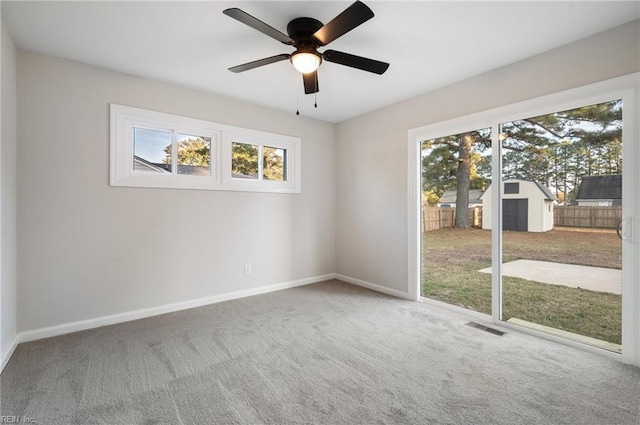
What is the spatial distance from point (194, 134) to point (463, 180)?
10.7 feet

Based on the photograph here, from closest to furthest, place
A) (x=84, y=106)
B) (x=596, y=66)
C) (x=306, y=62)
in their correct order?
1. (x=306, y=62)
2. (x=596, y=66)
3. (x=84, y=106)

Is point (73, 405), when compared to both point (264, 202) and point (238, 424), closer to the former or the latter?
point (238, 424)

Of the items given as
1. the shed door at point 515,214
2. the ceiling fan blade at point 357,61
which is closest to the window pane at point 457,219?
the shed door at point 515,214

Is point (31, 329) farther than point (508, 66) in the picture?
No

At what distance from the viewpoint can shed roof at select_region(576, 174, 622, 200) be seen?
2391 millimetres

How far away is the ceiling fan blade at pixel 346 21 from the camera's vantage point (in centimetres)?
169

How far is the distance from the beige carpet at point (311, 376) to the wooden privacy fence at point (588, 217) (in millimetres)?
1076

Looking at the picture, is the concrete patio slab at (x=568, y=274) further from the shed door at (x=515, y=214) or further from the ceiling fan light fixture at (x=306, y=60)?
the ceiling fan light fixture at (x=306, y=60)

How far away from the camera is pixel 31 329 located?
2662 millimetres

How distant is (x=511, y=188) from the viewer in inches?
118

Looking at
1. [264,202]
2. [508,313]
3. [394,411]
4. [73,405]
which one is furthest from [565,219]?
[73,405]

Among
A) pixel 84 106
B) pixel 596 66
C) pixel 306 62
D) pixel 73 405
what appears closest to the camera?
pixel 73 405

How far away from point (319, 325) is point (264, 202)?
1.91m

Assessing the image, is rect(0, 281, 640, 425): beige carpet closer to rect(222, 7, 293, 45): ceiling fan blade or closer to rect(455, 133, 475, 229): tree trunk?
rect(455, 133, 475, 229): tree trunk
